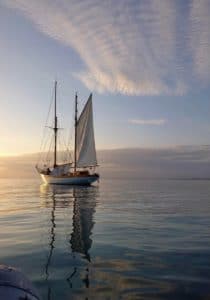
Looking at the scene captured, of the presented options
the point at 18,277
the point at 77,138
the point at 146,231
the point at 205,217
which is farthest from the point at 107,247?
the point at 77,138

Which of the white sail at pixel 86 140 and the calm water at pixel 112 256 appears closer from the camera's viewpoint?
the calm water at pixel 112 256

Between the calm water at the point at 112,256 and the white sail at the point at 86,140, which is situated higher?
the white sail at the point at 86,140

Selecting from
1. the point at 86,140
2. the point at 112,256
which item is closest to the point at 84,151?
the point at 86,140

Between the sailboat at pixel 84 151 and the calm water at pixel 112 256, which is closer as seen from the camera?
the calm water at pixel 112 256

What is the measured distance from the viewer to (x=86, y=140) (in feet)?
281

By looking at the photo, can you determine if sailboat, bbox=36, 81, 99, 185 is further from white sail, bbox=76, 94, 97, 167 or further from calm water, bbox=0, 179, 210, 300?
calm water, bbox=0, 179, 210, 300

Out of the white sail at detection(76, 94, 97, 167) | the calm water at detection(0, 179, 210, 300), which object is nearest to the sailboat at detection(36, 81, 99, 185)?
the white sail at detection(76, 94, 97, 167)

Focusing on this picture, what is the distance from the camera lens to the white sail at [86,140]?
8569 centimetres

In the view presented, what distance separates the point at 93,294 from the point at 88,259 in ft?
12.8

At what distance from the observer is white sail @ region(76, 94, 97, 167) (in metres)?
85.7

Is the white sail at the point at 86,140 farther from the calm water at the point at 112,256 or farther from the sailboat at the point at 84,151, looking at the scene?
the calm water at the point at 112,256

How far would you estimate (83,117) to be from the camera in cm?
8888

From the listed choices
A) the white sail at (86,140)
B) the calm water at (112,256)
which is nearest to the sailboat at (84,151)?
the white sail at (86,140)

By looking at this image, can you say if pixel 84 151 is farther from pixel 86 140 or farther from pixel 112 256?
pixel 112 256
